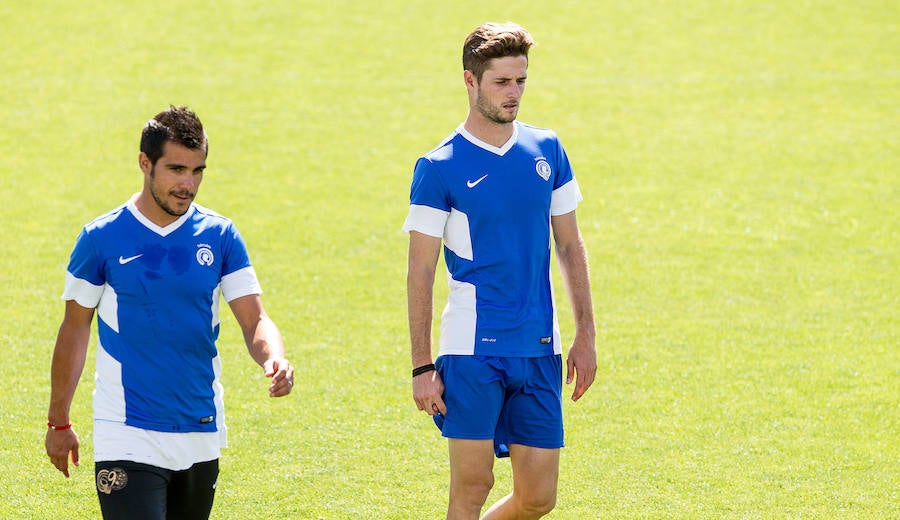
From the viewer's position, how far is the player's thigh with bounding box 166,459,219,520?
471 centimetres

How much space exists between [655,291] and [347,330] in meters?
2.92

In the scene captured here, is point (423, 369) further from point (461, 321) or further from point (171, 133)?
point (171, 133)

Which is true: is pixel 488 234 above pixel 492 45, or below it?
below

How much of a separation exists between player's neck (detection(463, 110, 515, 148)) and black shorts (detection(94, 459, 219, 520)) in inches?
69.2

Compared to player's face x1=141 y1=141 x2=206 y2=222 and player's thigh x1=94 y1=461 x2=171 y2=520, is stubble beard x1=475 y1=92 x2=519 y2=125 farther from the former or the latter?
player's thigh x1=94 y1=461 x2=171 y2=520

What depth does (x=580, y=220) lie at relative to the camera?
13.1 m

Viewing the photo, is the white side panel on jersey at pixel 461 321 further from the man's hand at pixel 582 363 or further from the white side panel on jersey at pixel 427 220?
the man's hand at pixel 582 363

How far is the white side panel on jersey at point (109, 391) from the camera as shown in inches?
183

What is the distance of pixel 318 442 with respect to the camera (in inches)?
302

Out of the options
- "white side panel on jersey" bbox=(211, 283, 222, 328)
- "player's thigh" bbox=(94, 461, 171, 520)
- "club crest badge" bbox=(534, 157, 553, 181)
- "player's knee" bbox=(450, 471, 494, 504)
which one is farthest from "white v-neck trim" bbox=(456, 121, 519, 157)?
"player's thigh" bbox=(94, 461, 171, 520)

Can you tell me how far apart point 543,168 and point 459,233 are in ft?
1.53

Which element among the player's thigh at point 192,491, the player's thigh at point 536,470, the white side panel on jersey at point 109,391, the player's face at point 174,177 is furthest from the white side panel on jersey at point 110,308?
the player's thigh at point 536,470

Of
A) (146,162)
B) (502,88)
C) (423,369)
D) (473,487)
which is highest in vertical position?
(502,88)

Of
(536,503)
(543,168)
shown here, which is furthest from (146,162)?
(536,503)
